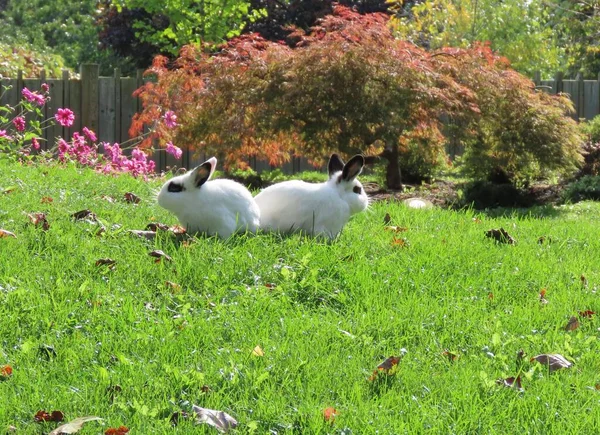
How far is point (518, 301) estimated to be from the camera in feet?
17.8

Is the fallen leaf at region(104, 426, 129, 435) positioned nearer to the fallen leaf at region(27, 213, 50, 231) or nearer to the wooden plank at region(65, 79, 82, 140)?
the fallen leaf at region(27, 213, 50, 231)

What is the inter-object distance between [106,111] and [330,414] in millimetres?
13609

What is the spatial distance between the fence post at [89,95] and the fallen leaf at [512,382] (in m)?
13.2

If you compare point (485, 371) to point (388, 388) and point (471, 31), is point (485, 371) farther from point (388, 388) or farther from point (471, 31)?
point (471, 31)

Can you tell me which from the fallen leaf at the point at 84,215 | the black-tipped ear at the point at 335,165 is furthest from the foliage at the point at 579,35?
the fallen leaf at the point at 84,215

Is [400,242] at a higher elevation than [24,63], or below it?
higher

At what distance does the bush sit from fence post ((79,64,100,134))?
26.7 feet

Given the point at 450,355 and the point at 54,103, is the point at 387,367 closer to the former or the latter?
the point at 450,355

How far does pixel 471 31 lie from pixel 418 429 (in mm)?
20281

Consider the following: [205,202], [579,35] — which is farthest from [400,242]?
[579,35]

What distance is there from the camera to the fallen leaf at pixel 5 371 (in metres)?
3.96

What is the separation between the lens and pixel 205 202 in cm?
586

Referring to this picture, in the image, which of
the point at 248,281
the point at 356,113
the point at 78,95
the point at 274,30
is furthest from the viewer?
the point at 274,30

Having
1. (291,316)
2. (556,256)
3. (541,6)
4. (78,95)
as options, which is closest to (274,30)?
(541,6)
